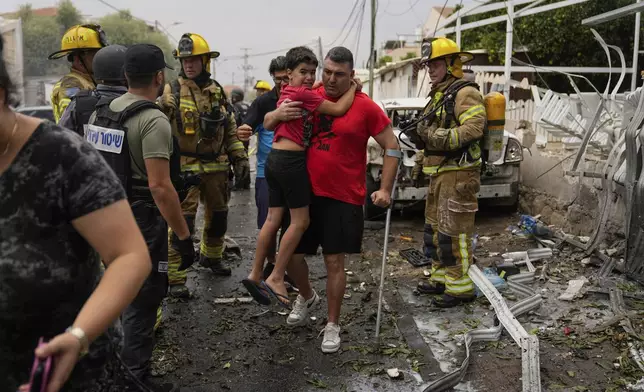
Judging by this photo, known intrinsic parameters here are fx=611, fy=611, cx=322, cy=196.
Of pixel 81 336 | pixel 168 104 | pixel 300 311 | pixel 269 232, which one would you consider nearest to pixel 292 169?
pixel 269 232

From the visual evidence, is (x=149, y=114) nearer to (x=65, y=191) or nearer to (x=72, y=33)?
(x=65, y=191)

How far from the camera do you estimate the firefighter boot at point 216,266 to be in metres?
6.07

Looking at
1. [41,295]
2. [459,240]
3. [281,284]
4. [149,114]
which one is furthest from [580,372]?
[41,295]

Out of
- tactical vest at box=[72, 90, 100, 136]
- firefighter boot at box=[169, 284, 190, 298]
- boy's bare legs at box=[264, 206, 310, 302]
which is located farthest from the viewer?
firefighter boot at box=[169, 284, 190, 298]

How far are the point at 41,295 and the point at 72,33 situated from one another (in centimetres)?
391

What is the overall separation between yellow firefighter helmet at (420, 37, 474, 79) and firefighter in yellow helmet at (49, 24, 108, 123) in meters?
2.74

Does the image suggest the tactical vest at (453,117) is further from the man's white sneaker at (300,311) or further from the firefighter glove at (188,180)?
the firefighter glove at (188,180)

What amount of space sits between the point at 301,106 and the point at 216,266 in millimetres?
2464

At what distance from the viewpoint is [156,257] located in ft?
11.7

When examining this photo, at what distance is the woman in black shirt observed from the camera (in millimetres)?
1660

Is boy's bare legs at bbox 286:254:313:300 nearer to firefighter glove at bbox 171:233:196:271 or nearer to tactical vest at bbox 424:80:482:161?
firefighter glove at bbox 171:233:196:271

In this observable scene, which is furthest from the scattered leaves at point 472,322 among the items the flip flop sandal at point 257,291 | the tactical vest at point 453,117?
the flip flop sandal at point 257,291

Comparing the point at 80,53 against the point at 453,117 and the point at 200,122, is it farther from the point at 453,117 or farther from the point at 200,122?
the point at 453,117

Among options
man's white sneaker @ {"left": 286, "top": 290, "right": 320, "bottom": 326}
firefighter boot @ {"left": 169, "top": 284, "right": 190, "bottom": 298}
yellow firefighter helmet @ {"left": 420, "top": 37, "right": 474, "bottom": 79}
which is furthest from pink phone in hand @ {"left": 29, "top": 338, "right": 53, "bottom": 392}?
yellow firefighter helmet @ {"left": 420, "top": 37, "right": 474, "bottom": 79}
